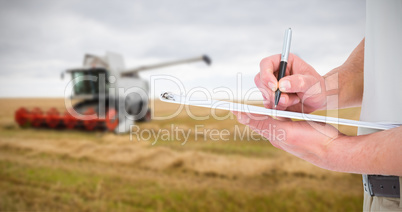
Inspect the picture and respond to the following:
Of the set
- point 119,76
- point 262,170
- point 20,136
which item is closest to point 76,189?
point 262,170

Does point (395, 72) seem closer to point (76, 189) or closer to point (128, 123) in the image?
point (76, 189)

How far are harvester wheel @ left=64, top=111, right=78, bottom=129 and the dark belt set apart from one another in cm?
306

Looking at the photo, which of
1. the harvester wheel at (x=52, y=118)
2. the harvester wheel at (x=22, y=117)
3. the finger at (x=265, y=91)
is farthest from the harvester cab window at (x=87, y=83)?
the finger at (x=265, y=91)

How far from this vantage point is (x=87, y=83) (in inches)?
116

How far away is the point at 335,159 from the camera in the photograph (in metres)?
0.36

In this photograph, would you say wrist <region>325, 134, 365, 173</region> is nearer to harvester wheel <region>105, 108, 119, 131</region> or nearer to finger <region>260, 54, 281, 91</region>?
finger <region>260, 54, 281, 91</region>

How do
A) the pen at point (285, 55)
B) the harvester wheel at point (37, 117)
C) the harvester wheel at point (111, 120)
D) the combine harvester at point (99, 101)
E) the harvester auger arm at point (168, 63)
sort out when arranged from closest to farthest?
the pen at point (285, 55) → the harvester wheel at point (111, 120) → the combine harvester at point (99, 101) → the harvester wheel at point (37, 117) → the harvester auger arm at point (168, 63)

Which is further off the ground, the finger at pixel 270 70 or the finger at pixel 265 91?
the finger at pixel 270 70

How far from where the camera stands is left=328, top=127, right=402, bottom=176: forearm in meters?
0.31

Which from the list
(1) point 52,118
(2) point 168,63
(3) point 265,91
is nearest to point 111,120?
(1) point 52,118

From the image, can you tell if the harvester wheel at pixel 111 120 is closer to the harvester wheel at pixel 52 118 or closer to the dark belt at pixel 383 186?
the harvester wheel at pixel 52 118

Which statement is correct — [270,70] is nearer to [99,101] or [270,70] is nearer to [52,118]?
[99,101]

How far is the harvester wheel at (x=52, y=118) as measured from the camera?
10.0 ft

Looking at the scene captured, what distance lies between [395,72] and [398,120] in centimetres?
8
